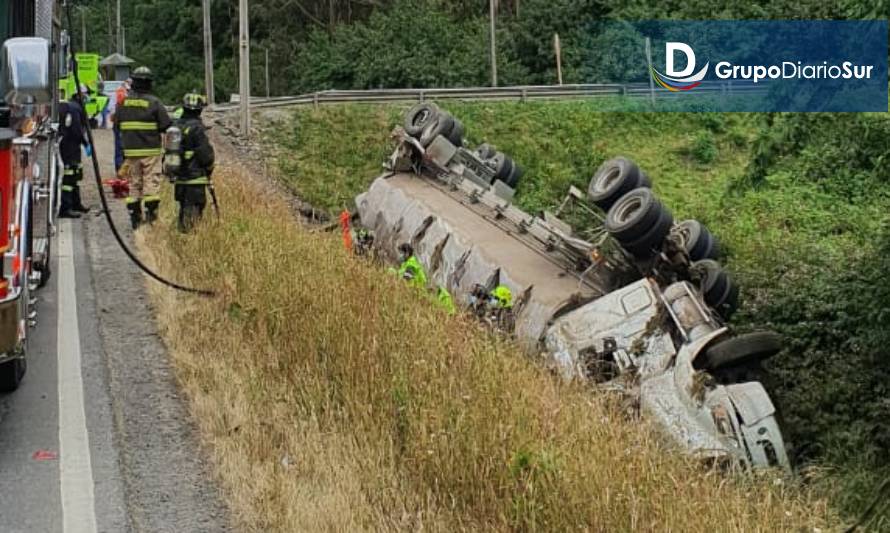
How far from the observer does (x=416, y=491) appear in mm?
5352

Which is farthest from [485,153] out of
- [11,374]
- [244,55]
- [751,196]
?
[244,55]

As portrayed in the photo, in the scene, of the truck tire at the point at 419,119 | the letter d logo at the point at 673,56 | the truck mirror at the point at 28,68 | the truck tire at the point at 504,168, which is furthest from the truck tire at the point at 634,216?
the letter d logo at the point at 673,56

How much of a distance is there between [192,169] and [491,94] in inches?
822

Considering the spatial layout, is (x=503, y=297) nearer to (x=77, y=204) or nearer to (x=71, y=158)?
(x=77, y=204)

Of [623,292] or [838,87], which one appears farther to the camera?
[838,87]

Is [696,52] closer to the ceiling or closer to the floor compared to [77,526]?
closer to the ceiling

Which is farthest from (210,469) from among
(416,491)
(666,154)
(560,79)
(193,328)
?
(560,79)

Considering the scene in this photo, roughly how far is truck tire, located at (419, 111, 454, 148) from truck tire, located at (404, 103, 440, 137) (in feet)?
0.30

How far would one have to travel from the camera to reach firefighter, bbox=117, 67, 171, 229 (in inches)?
500

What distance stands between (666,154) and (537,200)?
6.41 m

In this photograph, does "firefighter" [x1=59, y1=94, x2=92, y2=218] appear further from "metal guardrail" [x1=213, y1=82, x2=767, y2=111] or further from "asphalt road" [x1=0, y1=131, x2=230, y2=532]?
"metal guardrail" [x1=213, y1=82, x2=767, y2=111]

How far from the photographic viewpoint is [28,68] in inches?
239

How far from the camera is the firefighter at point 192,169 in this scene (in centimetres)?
1159

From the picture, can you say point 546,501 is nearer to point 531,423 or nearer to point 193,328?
point 531,423
